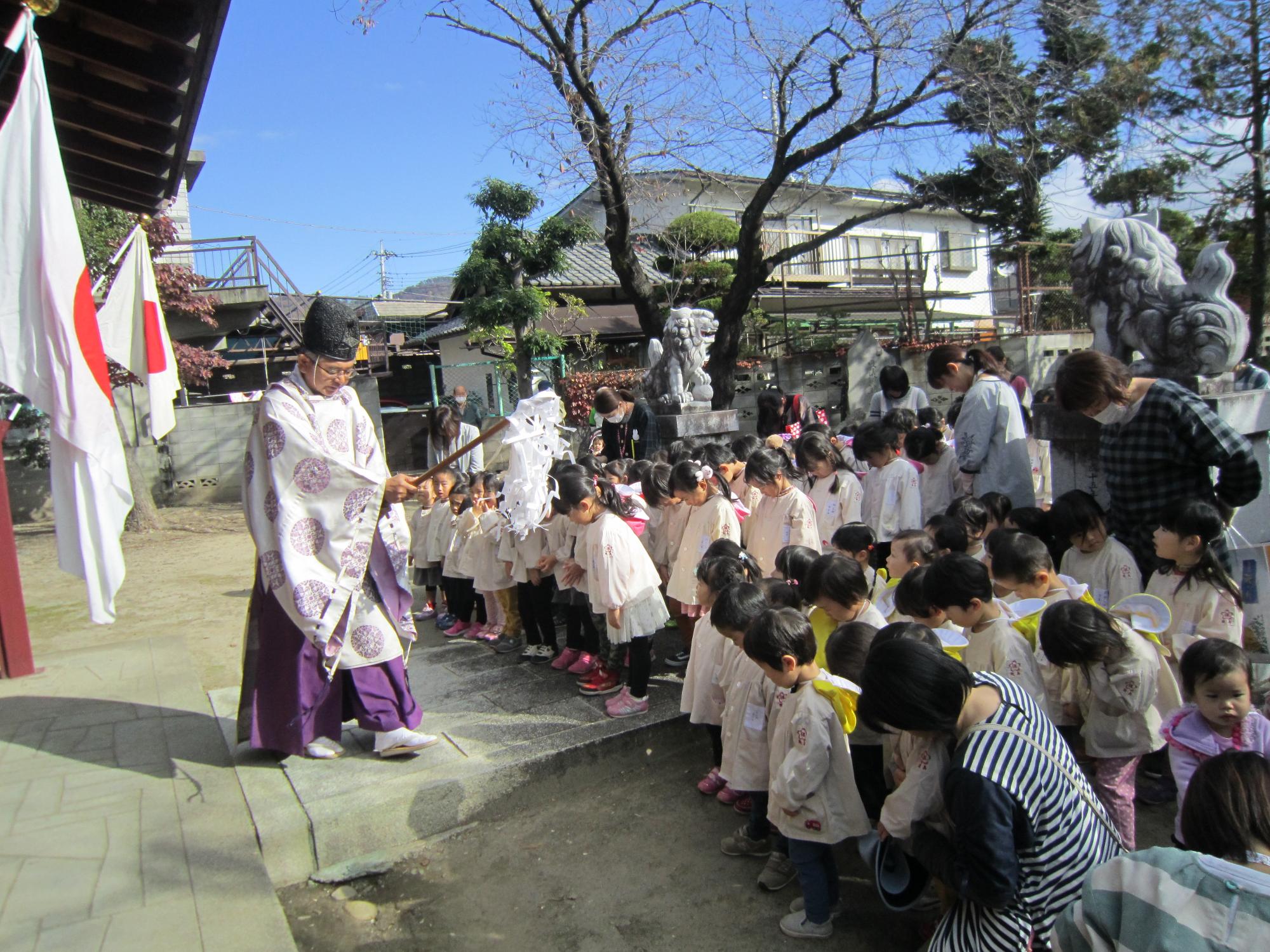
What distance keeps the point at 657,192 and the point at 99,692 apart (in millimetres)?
10881

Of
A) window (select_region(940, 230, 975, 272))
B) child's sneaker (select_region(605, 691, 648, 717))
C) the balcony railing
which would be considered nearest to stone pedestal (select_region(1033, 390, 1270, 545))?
child's sneaker (select_region(605, 691, 648, 717))

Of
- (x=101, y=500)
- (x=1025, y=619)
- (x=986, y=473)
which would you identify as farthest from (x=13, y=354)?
(x=986, y=473)

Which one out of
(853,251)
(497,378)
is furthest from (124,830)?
(853,251)

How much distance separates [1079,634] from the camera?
2.75 m

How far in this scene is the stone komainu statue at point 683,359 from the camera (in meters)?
9.51

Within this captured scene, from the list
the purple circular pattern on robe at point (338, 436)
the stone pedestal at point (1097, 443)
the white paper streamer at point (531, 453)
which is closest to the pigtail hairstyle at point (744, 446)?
the stone pedestal at point (1097, 443)

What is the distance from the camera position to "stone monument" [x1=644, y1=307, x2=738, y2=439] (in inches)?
370

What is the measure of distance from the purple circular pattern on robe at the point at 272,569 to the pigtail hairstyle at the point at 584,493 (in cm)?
142

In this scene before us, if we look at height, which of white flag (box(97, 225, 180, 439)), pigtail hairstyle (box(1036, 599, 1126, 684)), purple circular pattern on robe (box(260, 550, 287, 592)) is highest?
white flag (box(97, 225, 180, 439))

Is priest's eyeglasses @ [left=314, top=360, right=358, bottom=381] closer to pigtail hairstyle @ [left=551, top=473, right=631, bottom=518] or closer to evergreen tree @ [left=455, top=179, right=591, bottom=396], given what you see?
pigtail hairstyle @ [left=551, top=473, right=631, bottom=518]

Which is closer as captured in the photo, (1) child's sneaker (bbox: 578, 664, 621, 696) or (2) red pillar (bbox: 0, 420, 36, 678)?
(1) child's sneaker (bbox: 578, 664, 621, 696)

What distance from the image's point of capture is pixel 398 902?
3.30 metres

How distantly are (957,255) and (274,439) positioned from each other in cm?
2588

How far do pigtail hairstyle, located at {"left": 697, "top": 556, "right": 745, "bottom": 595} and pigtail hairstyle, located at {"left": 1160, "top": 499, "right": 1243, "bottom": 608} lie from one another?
1.71 m
